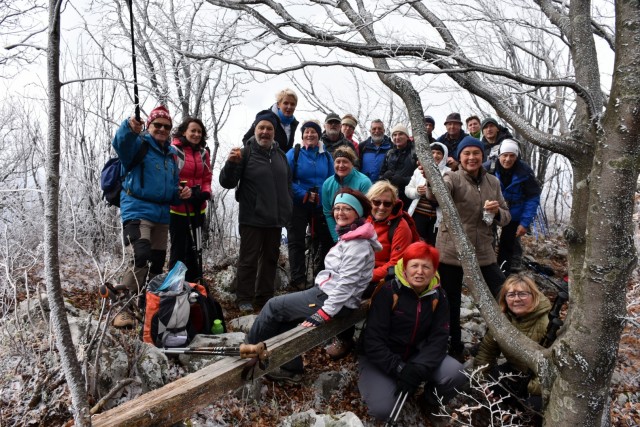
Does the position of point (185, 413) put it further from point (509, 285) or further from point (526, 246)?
point (526, 246)

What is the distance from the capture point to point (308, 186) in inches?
230

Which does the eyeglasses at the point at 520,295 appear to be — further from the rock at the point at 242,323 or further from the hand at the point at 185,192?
the hand at the point at 185,192

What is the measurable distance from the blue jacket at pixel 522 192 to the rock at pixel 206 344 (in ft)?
13.2

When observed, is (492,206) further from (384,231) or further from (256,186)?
(256,186)

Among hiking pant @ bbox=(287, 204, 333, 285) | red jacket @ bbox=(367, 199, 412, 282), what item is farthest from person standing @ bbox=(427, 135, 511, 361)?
hiking pant @ bbox=(287, 204, 333, 285)

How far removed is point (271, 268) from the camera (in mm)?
5355

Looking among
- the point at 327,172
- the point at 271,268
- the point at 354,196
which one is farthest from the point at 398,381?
the point at 327,172

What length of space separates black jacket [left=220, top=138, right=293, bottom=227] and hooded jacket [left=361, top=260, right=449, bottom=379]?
1.75 metres

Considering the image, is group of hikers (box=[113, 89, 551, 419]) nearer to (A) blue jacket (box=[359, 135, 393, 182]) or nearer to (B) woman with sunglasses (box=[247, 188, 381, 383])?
(B) woman with sunglasses (box=[247, 188, 381, 383])

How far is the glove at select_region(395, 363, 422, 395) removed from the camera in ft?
12.1

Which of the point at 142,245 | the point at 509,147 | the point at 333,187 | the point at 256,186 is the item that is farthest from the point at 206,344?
the point at 509,147

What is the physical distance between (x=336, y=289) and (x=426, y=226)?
231cm

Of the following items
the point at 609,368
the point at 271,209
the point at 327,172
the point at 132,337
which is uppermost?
the point at 327,172

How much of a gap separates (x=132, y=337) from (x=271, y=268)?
1.91 metres
